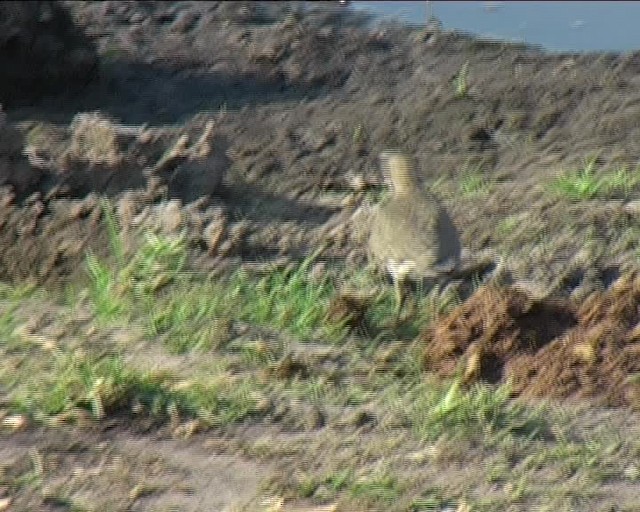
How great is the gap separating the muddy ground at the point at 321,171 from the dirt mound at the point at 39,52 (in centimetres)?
13

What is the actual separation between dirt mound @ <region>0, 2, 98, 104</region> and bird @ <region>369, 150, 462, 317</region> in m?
3.76

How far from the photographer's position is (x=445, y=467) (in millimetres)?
4727

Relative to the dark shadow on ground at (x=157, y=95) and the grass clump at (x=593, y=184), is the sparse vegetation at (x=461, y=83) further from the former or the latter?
the grass clump at (x=593, y=184)

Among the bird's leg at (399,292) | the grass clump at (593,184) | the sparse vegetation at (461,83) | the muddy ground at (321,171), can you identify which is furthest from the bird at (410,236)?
the sparse vegetation at (461,83)

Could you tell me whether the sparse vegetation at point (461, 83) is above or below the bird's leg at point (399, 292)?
below

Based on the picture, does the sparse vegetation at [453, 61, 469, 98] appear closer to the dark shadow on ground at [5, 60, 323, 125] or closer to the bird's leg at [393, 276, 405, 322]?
the dark shadow on ground at [5, 60, 323, 125]

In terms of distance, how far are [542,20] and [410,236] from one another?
5.61 m

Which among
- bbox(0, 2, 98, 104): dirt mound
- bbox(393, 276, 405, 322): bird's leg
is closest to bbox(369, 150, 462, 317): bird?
bbox(393, 276, 405, 322): bird's leg

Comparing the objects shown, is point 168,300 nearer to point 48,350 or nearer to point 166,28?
point 48,350

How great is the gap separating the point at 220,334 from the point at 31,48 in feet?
13.7

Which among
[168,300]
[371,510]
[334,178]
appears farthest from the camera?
[334,178]

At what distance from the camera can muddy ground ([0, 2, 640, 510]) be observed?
5.38 metres

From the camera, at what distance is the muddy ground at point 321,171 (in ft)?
17.7

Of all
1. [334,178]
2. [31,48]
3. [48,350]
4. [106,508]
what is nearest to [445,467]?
[106,508]
